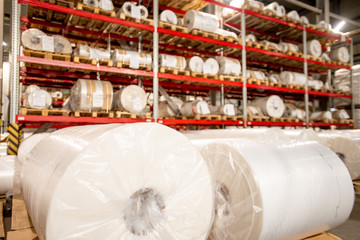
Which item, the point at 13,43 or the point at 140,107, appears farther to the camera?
the point at 140,107

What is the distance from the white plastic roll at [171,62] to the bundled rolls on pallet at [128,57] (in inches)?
14.5

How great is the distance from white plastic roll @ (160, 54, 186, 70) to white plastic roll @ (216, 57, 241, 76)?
1.26 meters

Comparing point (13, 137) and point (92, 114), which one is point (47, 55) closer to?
point (92, 114)

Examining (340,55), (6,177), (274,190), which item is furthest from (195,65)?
(340,55)

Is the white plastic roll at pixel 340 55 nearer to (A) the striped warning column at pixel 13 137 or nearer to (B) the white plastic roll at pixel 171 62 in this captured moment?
(B) the white plastic roll at pixel 171 62

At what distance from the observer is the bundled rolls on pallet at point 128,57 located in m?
5.92

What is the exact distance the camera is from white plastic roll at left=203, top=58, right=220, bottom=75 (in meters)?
Answer: 7.03

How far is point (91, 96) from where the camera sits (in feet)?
17.7

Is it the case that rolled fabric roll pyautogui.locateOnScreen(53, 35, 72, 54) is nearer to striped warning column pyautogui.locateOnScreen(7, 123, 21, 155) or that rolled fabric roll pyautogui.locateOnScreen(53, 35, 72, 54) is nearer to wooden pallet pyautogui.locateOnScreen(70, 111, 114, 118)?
wooden pallet pyautogui.locateOnScreen(70, 111, 114, 118)

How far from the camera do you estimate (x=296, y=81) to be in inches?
349

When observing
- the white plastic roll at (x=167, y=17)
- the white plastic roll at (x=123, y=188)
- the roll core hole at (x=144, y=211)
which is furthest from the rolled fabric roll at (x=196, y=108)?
the roll core hole at (x=144, y=211)

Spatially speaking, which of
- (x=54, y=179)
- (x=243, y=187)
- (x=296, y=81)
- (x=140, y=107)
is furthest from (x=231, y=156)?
(x=296, y=81)

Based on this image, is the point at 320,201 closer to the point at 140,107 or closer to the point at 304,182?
the point at 304,182

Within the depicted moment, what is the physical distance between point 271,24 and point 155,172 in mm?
8986
